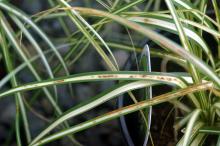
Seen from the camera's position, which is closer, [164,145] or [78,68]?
[164,145]

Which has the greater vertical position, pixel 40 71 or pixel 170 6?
pixel 170 6

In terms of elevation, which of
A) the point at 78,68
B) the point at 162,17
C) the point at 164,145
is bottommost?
the point at 164,145

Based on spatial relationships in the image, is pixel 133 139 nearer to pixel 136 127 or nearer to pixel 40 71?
pixel 136 127

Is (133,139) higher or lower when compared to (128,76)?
lower

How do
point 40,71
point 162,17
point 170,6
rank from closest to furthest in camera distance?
point 170,6, point 162,17, point 40,71

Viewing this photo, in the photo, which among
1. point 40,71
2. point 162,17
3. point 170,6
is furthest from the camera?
point 40,71

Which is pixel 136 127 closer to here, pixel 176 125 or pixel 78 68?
pixel 176 125

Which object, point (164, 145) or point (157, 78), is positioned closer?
point (157, 78)

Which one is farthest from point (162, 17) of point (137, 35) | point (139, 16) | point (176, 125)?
point (137, 35)

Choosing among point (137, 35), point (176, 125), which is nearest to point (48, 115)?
point (137, 35)
